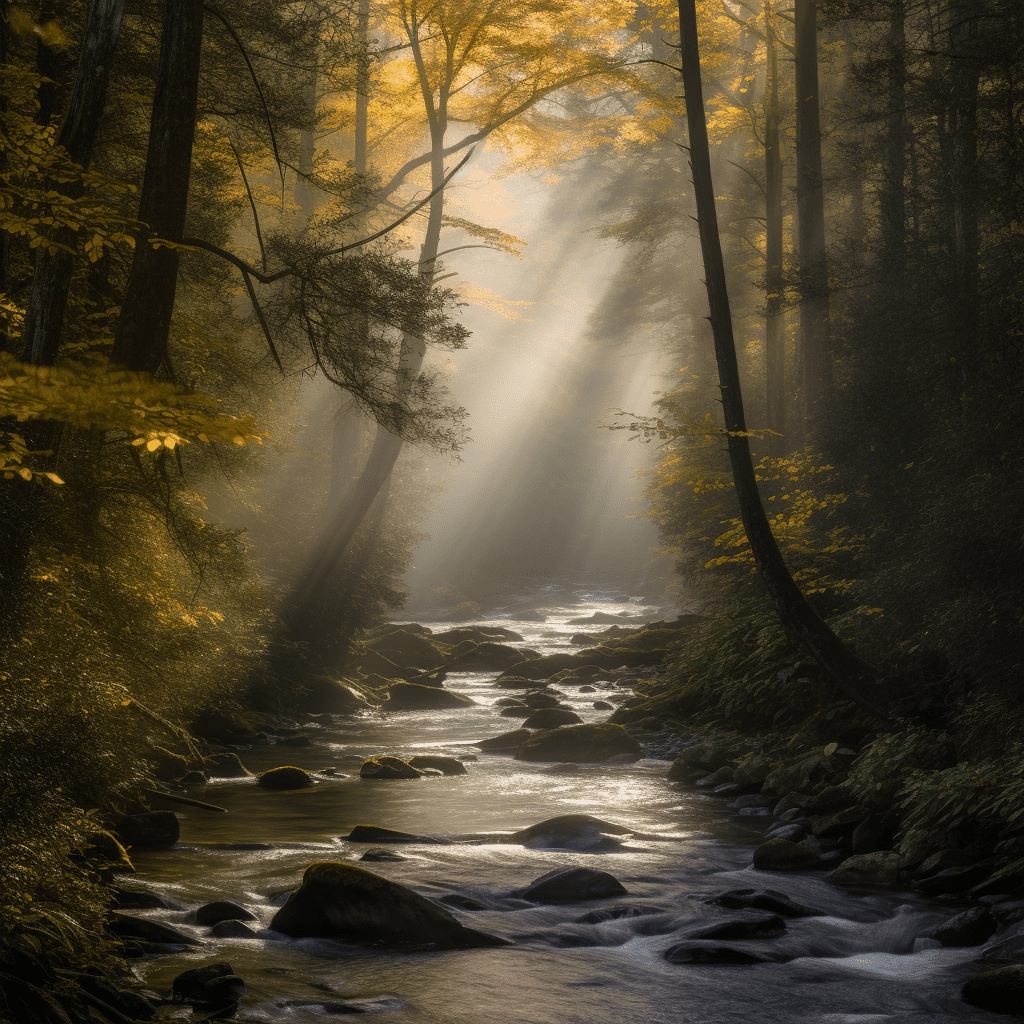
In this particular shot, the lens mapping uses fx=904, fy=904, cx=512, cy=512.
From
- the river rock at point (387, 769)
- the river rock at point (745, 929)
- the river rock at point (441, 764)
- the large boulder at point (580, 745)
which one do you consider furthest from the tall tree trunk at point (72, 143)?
the large boulder at point (580, 745)

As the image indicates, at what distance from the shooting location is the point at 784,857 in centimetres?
768

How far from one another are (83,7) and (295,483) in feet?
39.7

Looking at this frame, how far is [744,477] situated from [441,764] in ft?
18.0

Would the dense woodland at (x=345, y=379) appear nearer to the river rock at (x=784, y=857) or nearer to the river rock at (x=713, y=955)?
the river rock at (x=784, y=857)

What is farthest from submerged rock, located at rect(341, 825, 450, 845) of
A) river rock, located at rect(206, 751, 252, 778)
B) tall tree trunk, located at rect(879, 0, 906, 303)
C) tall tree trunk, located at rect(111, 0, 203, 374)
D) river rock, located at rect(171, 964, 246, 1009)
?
tall tree trunk, located at rect(879, 0, 906, 303)

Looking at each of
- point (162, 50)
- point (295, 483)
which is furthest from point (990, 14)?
point (295, 483)

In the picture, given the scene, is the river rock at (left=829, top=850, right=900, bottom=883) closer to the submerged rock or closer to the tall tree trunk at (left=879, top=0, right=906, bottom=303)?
the submerged rock

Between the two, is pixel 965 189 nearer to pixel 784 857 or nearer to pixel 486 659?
pixel 784 857

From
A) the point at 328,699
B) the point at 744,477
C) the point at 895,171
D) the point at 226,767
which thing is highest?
the point at 895,171

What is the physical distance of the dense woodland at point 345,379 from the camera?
5.70 meters

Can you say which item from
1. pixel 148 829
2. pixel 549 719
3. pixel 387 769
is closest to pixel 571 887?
pixel 148 829

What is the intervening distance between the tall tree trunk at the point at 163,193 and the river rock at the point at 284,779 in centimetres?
559

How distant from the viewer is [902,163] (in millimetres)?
13555

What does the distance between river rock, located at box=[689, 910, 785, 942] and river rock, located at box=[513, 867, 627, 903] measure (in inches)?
39.4
